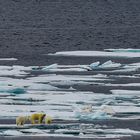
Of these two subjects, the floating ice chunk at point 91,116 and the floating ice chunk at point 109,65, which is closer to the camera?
the floating ice chunk at point 91,116

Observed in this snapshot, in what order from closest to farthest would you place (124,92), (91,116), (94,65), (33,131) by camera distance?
(33,131), (91,116), (124,92), (94,65)

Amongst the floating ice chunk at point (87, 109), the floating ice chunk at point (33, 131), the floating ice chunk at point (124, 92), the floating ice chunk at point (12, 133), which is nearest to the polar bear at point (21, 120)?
the floating ice chunk at point (33, 131)

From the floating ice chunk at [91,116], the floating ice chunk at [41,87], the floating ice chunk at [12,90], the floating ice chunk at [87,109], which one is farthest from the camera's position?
the floating ice chunk at [41,87]

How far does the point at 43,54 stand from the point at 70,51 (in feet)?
2.61

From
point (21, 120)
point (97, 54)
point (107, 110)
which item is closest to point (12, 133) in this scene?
point (21, 120)

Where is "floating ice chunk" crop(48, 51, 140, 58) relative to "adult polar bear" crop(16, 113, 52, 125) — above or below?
above

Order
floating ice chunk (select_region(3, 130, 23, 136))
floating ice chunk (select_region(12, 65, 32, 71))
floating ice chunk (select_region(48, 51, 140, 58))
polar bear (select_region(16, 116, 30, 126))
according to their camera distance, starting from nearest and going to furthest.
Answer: floating ice chunk (select_region(3, 130, 23, 136))
polar bear (select_region(16, 116, 30, 126))
floating ice chunk (select_region(12, 65, 32, 71))
floating ice chunk (select_region(48, 51, 140, 58))

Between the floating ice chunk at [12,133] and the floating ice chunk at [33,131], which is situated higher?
the floating ice chunk at [33,131]

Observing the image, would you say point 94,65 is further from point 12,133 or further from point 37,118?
point 12,133

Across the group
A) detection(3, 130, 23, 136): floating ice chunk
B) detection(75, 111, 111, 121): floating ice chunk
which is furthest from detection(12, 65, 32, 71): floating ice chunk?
detection(3, 130, 23, 136): floating ice chunk

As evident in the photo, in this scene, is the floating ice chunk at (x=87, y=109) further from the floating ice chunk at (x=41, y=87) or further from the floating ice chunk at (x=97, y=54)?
the floating ice chunk at (x=97, y=54)

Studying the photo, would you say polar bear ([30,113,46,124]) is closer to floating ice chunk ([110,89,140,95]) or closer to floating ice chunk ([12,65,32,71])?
floating ice chunk ([110,89,140,95])

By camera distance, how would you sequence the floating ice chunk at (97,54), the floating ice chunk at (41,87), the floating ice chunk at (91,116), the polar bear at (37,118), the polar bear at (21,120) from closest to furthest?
1. the polar bear at (21,120)
2. the polar bear at (37,118)
3. the floating ice chunk at (91,116)
4. the floating ice chunk at (41,87)
5. the floating ice chunk at (97,54)

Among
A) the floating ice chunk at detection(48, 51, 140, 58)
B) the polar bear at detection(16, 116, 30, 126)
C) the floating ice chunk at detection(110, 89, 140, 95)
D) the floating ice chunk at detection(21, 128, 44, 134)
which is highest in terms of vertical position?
the floating ice chunk at detection(48, 51, 140, 58)
